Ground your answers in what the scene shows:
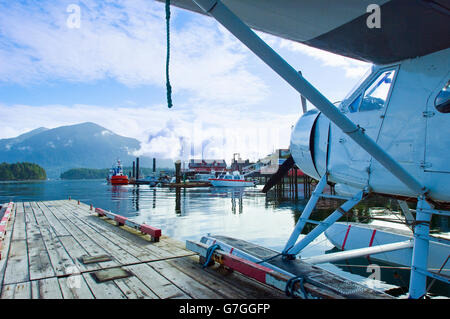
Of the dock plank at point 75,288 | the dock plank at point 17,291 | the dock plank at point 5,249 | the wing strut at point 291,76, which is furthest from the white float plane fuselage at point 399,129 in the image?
the dock plank at point 5,249

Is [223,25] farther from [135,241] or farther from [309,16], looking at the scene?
[135,241]

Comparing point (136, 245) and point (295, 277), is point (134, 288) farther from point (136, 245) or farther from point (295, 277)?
point (136, 245)

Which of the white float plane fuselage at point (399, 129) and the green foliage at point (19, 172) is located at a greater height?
the white float plane fuselage at point (399, 129)

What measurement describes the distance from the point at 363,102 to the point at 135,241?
5415 mm

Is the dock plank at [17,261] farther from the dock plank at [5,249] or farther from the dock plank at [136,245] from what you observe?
the dock plank at [136,245]

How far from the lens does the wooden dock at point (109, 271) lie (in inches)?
141

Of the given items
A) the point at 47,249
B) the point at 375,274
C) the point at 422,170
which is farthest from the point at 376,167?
the point at 47,249

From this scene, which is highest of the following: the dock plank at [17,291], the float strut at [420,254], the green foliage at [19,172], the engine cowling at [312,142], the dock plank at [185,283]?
the engine cowling at [312,142]

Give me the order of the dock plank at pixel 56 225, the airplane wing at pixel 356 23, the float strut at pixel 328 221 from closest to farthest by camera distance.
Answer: the airplane wing at pixel 356 23 < the float strut at pixel 328 221 < the dock plank at pixel 56 225

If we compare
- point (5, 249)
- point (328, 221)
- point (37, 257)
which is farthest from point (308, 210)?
point (5, 249)

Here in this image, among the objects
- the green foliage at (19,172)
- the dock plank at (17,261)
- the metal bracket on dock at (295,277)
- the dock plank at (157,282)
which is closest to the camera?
the metal bracket on dock at (295,277)

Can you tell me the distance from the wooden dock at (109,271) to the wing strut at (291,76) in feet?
6.54

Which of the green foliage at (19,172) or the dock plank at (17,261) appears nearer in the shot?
the dock plank at (17,261)

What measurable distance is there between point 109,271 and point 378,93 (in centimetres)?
479
